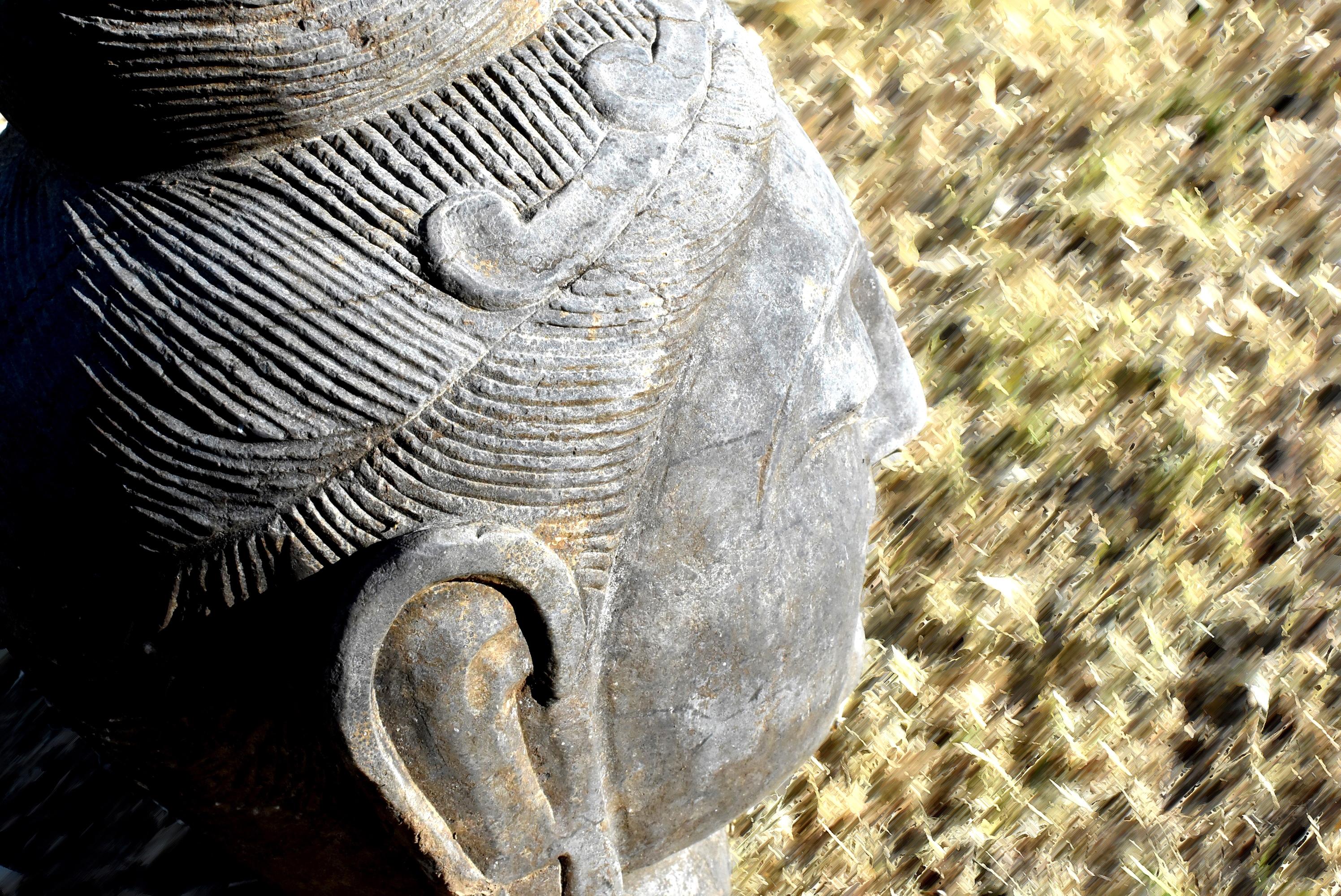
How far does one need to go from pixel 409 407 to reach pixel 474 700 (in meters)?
0.42

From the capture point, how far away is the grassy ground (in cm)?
321

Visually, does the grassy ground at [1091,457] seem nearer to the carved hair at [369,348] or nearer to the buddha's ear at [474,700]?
the buddha's ear at [474,700]

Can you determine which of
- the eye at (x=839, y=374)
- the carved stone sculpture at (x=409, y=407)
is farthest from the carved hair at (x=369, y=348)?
the eye at (x=839, y=374)

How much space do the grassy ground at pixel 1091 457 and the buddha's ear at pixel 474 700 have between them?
1.23 m

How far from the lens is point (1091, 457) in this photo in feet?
12.4

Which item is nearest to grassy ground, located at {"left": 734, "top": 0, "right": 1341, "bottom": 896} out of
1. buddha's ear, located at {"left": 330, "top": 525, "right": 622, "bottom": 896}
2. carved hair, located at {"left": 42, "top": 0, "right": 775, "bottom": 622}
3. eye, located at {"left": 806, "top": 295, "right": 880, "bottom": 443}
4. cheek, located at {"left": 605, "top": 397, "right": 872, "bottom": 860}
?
cheek, located at {"left": 605, "top": 397, "right": 872, "bottom": 860}

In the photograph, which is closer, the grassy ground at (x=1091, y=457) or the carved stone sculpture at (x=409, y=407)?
the carved stone sculpture at (x=409, y=407)

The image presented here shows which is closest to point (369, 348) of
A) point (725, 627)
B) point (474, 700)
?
point (474, 700)

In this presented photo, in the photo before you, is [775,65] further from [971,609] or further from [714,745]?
[714,745]

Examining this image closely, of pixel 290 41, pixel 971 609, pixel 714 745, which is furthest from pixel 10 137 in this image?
pixel 971 609

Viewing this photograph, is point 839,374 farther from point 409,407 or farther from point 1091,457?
point 1091,457

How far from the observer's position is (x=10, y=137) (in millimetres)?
2318

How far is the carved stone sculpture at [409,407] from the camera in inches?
72.4

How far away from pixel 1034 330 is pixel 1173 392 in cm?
41
